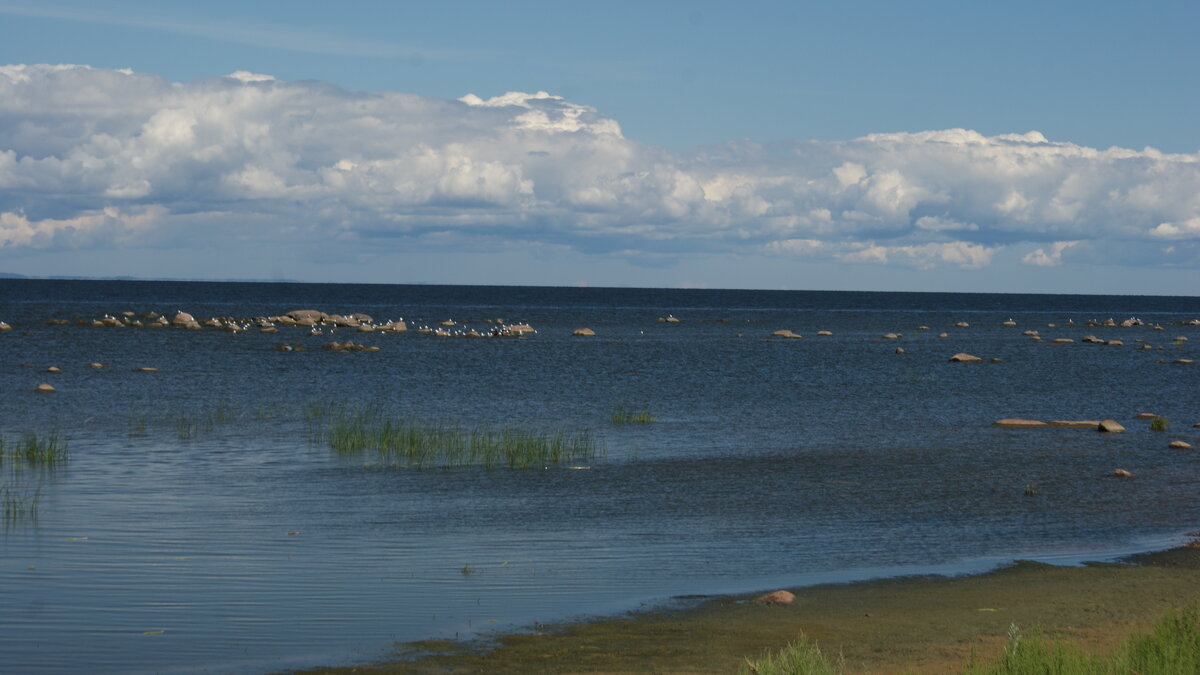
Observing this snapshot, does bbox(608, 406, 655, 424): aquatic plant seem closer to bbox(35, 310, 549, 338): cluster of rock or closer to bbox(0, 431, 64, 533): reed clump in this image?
bbox(0, 431, 64, 533): reed clump

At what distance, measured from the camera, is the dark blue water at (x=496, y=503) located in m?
15.3

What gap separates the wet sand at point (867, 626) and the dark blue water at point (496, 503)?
2.86 ft

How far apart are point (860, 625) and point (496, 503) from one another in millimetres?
10399

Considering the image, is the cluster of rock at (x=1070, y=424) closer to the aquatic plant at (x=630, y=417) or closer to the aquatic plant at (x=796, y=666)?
the aquatic plant at (x=630, y=417)

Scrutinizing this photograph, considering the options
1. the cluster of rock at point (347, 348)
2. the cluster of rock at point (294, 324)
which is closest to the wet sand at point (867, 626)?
the cluster of rock at point (347, 348)

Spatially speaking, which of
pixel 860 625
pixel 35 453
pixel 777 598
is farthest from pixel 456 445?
pixel 860 625

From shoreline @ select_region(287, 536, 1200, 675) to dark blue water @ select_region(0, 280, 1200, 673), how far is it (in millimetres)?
755

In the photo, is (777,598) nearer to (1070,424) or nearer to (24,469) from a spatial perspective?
(24,469)

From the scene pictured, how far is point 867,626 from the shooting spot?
1493 centimetres

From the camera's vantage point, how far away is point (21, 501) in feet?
74.4

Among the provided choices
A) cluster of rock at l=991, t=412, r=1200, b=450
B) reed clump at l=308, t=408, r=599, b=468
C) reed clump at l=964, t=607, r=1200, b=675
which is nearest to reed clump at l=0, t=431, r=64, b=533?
reed clump at l=308, t=408, r=599, b=468

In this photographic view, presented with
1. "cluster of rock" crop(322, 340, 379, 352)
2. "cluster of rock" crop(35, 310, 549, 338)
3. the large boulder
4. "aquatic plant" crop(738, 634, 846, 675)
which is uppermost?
"cluster of rock" crop(35, 310, 549, 338)

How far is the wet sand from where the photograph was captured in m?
13.1

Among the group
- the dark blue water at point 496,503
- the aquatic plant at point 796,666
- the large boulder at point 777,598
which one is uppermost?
the aquatic plant at point 796,666
